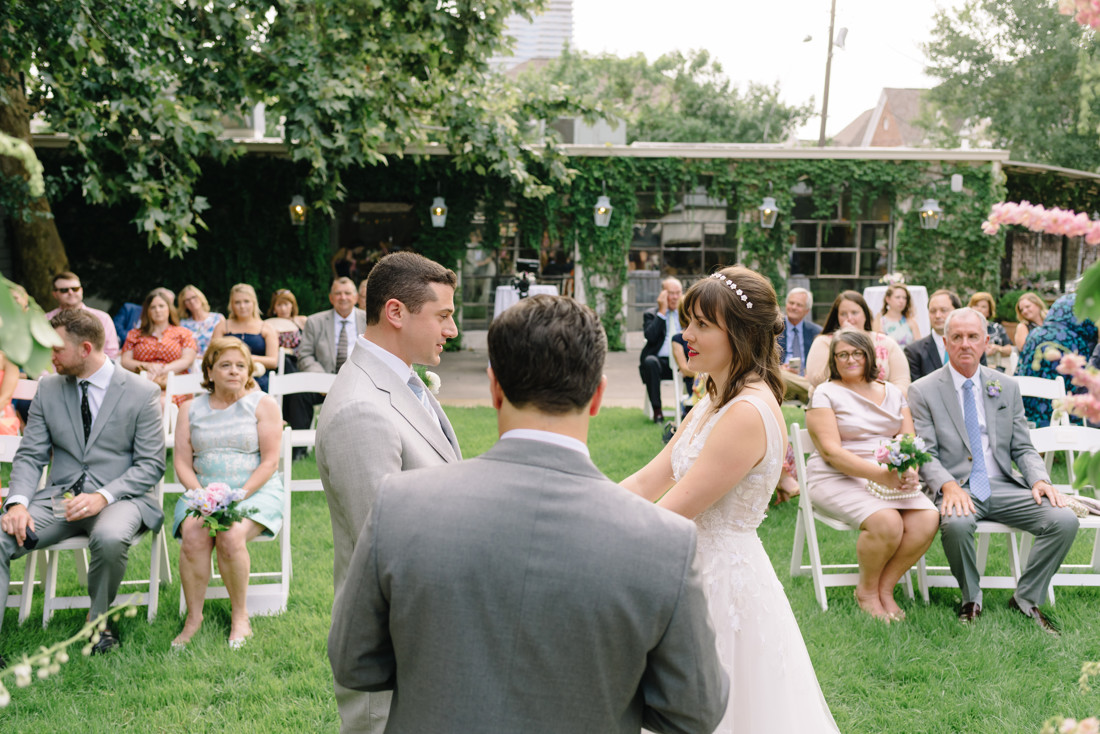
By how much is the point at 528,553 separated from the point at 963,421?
4.71m

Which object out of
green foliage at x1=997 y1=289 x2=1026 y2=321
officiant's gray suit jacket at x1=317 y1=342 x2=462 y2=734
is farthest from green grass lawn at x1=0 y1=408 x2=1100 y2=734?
green foliage at x1=997 y1=289 x2=1026 y2=321

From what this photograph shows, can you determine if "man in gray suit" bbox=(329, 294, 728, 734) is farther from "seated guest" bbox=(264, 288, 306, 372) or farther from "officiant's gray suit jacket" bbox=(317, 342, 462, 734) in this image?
"seated guest" bbox=(264, 288, 306, 372)

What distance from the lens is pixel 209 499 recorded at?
15.2 ft

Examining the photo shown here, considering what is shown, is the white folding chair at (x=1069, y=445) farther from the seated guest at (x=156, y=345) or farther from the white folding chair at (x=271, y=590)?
the seated guest at (x=156, y=345)

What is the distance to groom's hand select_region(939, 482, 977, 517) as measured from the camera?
505 centimetres

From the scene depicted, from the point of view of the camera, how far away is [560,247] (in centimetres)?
1822

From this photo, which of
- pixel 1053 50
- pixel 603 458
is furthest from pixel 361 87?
pixel 1053 50

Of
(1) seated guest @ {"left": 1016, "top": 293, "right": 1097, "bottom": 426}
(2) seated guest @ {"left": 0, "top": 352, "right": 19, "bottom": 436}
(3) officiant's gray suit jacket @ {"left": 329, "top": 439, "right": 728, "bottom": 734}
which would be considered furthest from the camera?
(1) seated guest @ {"left": 1016, "top": 293, "right": 1097, "bottom": 426}

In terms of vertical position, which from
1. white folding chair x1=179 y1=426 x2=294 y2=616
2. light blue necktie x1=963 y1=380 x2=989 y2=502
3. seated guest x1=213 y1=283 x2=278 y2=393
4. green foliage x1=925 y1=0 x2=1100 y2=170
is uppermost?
green foliage x1=925 y1=0 x2=1100 y2=170

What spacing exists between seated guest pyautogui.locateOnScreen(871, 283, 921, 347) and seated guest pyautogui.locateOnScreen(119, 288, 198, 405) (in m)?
7.00

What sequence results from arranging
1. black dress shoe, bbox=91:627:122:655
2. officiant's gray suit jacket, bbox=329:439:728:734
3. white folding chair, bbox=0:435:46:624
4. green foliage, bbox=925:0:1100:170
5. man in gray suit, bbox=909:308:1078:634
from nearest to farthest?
1. officiant's gray suit jacket, bbox=329:439:728:734
2. black dress shoe, bbox=91:627:122:655
3. white folding chair, bbox=0:435:46:624
4. man in gray suit, bbox=909:308:1078:634
5. green foliage, bbox=925:0:1100:170

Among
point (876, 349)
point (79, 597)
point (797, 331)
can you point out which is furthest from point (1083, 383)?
point (797, 331)

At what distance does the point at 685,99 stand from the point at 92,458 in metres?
42.5

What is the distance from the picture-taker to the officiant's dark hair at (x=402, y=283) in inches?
99.7
